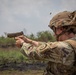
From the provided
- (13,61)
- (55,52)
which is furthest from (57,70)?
(13,61)

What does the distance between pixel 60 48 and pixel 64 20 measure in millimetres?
631

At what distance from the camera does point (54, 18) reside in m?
3.97

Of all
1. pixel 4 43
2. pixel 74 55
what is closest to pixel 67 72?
pixel 74 55

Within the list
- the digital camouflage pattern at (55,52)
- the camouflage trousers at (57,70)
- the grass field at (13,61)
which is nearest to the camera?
the digital camouflage pattern at (55,52)

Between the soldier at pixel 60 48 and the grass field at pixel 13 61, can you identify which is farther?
the grass field at pixel 13 61

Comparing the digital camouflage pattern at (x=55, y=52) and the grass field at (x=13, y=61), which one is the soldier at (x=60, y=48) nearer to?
the digital camouflage pattern at (x=55, y=52)

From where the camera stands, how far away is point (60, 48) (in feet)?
11.0

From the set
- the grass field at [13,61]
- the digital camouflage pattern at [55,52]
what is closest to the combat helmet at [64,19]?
the digital camouflage pattern at [55,52]

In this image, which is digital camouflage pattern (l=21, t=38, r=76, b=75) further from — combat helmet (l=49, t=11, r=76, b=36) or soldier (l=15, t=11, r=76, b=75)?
combat helmet (l=49, t=11, r=76, b=36)

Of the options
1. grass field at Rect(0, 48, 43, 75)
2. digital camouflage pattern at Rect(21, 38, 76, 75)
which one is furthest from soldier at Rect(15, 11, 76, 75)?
grass field at Rect(0, 48, 43, 75)

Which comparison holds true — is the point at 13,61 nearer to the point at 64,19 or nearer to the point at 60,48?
the point at 64,19

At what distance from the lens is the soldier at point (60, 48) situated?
338 cm

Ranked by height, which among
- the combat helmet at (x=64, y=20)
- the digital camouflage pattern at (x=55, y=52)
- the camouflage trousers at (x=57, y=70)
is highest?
the combat helmet at (x=64, y=20)

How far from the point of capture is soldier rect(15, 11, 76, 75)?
11.1 feet
